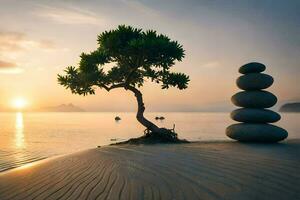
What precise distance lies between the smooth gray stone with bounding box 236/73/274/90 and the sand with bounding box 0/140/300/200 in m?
8.18

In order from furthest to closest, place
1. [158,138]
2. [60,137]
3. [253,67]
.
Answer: [60,137]
[158,138]
[253,67]

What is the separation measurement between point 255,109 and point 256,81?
1718 mm

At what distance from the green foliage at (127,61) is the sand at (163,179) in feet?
33.5

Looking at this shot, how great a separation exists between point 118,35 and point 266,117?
10585 mm

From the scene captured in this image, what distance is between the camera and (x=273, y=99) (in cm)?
1944

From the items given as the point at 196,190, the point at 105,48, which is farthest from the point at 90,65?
the point at 196,190

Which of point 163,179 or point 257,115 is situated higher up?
point 257,115

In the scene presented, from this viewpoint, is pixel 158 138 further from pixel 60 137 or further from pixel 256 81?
pixel 60 137

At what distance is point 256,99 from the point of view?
1923cm

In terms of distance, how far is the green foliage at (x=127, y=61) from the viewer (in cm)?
2066

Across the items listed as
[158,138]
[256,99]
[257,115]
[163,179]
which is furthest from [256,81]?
[163,179]

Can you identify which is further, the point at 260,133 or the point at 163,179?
the point at 260,133

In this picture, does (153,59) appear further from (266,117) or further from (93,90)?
(266,117)

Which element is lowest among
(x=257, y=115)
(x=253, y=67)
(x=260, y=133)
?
(x=260, y=133)
